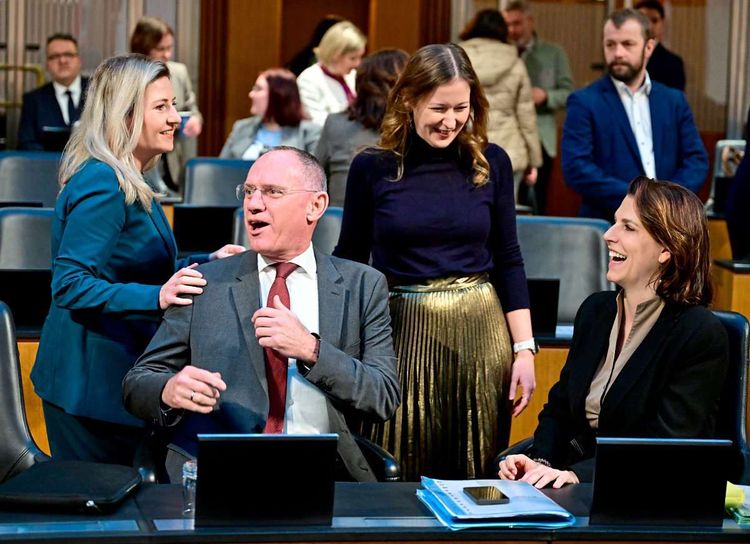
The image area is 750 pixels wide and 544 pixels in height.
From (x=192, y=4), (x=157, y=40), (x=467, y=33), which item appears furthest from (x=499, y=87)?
(x=192, y=4)

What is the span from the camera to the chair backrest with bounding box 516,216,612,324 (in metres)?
4.11

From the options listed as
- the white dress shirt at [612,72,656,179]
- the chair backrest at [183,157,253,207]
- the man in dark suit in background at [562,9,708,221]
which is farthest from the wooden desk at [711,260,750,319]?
the chair backrest at [183,157,253,207]

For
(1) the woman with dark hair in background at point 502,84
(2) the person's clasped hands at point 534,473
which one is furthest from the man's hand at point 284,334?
(1) the woman with dark hair in background at point 502,84

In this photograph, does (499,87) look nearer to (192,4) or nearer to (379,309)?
(192,4)

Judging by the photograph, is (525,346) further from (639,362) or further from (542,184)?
(542,184)

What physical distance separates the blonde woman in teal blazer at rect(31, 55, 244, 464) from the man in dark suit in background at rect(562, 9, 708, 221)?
2257 mm

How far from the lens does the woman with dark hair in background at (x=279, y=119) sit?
598 cm

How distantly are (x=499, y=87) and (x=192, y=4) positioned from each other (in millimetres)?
3088

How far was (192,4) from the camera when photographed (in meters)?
8.62

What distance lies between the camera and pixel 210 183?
17.9ft

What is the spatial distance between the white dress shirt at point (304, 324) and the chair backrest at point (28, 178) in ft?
8.96

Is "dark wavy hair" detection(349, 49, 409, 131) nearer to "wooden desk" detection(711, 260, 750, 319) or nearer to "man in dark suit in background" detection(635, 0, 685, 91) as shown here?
"wooden desk" detection(711, 260, 750, 319)

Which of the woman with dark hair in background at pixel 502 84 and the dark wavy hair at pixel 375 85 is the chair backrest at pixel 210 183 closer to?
the dark wavy hair at pixel 375 85

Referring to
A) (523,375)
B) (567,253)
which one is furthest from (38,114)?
(523,375)
